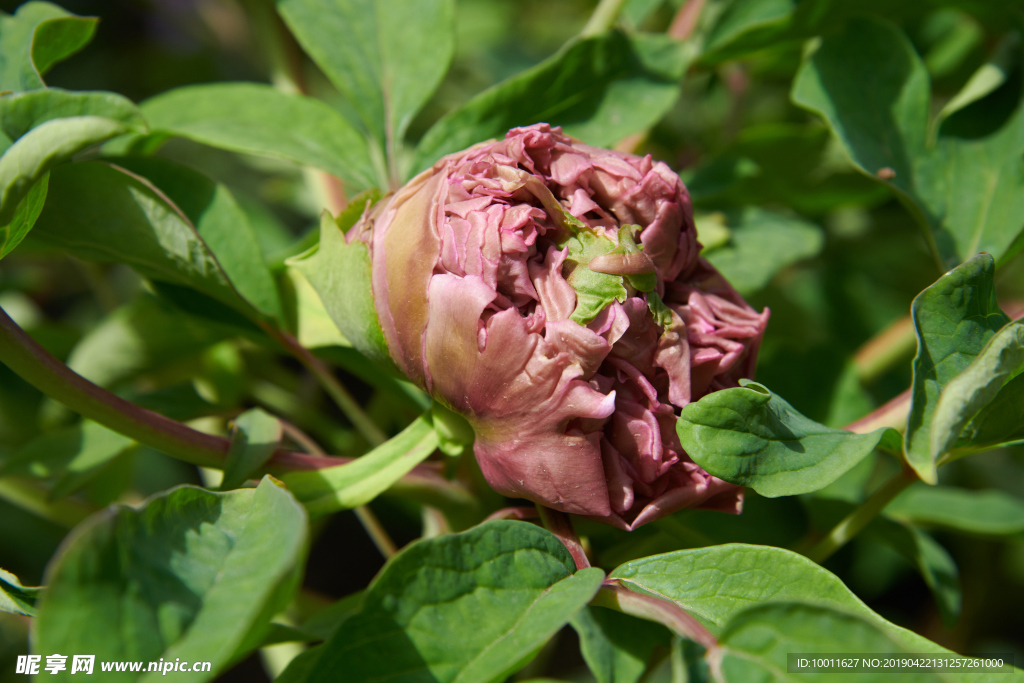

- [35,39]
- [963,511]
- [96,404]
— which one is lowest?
[963,511]

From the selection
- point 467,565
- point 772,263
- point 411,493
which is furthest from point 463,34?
point 467,565

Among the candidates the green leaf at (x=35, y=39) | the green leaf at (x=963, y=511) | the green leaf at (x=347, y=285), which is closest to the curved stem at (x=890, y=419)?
the green leaf at (x=963, y=511)

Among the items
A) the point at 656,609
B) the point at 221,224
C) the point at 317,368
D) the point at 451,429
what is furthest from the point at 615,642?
the point at 221,224

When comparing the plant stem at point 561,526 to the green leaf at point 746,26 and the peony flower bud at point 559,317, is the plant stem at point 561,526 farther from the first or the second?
the green leaf at point 746,26

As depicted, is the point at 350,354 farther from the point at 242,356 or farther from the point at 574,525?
the point at 242,356

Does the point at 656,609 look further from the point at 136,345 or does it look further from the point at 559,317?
the point at 136,345
